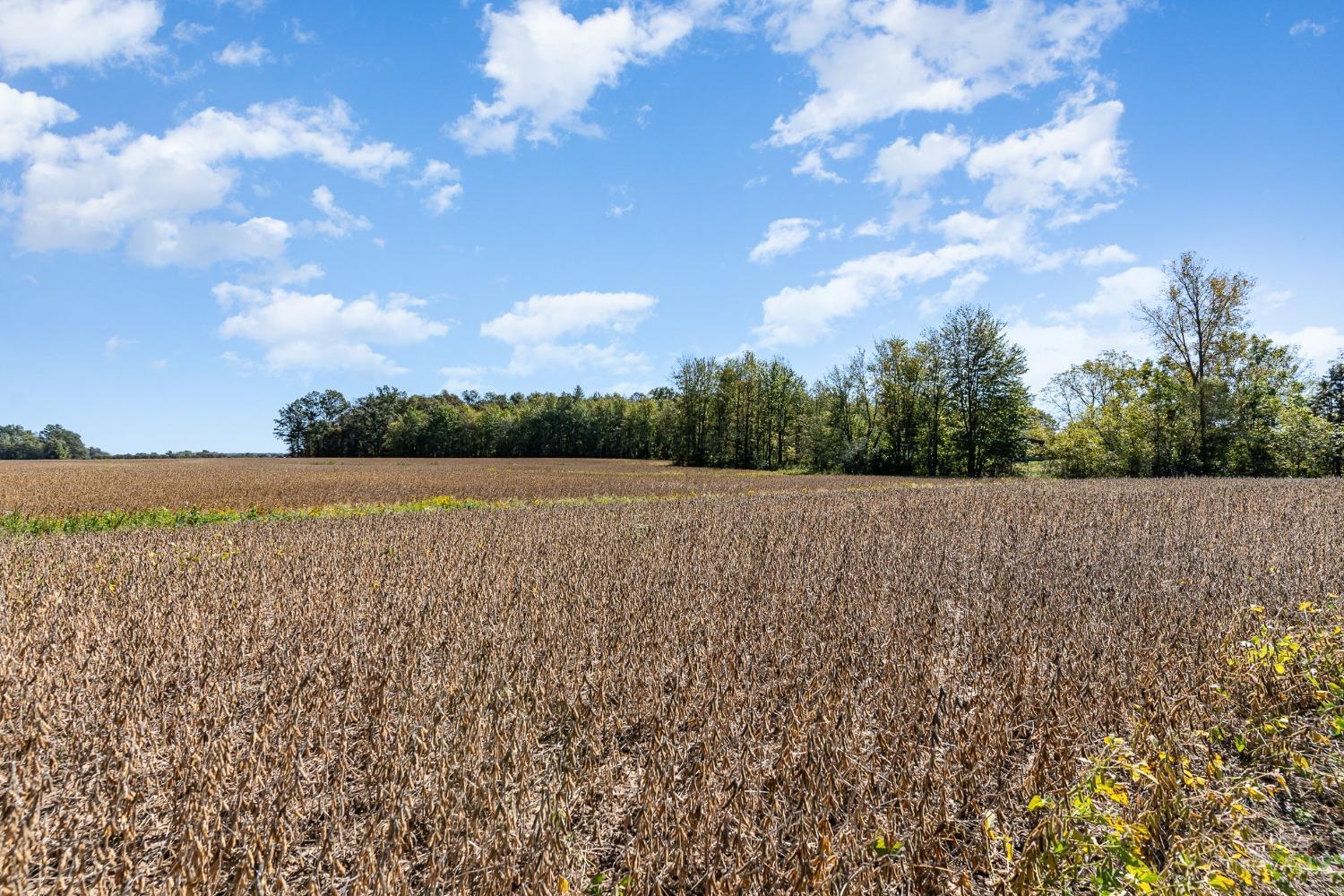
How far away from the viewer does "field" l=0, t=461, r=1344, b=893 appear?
2111 mm

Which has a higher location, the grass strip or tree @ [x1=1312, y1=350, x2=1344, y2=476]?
tree @ [x1=1312, y1=350, x2=1344, y2=476]

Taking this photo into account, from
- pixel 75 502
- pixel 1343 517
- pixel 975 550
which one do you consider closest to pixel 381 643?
pixel 975 550

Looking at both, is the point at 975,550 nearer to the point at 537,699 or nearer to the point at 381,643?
the point at 537,699

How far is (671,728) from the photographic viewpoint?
3.04m

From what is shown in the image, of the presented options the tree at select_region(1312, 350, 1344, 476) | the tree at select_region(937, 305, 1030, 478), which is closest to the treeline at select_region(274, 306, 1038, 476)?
the tree at select_region(937, 305, 1030, 478)

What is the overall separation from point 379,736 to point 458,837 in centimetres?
102

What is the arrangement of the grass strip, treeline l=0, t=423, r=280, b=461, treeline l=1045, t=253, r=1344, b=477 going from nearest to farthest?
the grass strip
treeline l=1045, t=253, r=1344, b=477
treeline l=0, t=423, r=280, b=461

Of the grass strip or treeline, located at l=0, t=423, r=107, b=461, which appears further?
→ treeline, located at l=0, t=423, r=107, b=461

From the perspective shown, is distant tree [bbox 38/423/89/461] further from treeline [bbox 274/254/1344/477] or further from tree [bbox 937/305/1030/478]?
tree [bbox 937/305/1030/478]

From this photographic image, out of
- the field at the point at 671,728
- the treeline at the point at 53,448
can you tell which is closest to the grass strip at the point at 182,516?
the field at the point at 671,728

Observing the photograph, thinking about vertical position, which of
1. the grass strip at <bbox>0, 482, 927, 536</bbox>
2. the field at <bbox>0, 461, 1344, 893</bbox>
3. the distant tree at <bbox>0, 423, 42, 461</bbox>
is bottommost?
the field at <bbox>0, 461, 1344, 893</bbox>

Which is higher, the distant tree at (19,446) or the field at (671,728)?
the distant tree at (19,446)

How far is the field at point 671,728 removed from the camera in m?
2.11

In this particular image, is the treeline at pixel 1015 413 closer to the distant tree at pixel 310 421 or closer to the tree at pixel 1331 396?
the tree at pixel 1331 396
